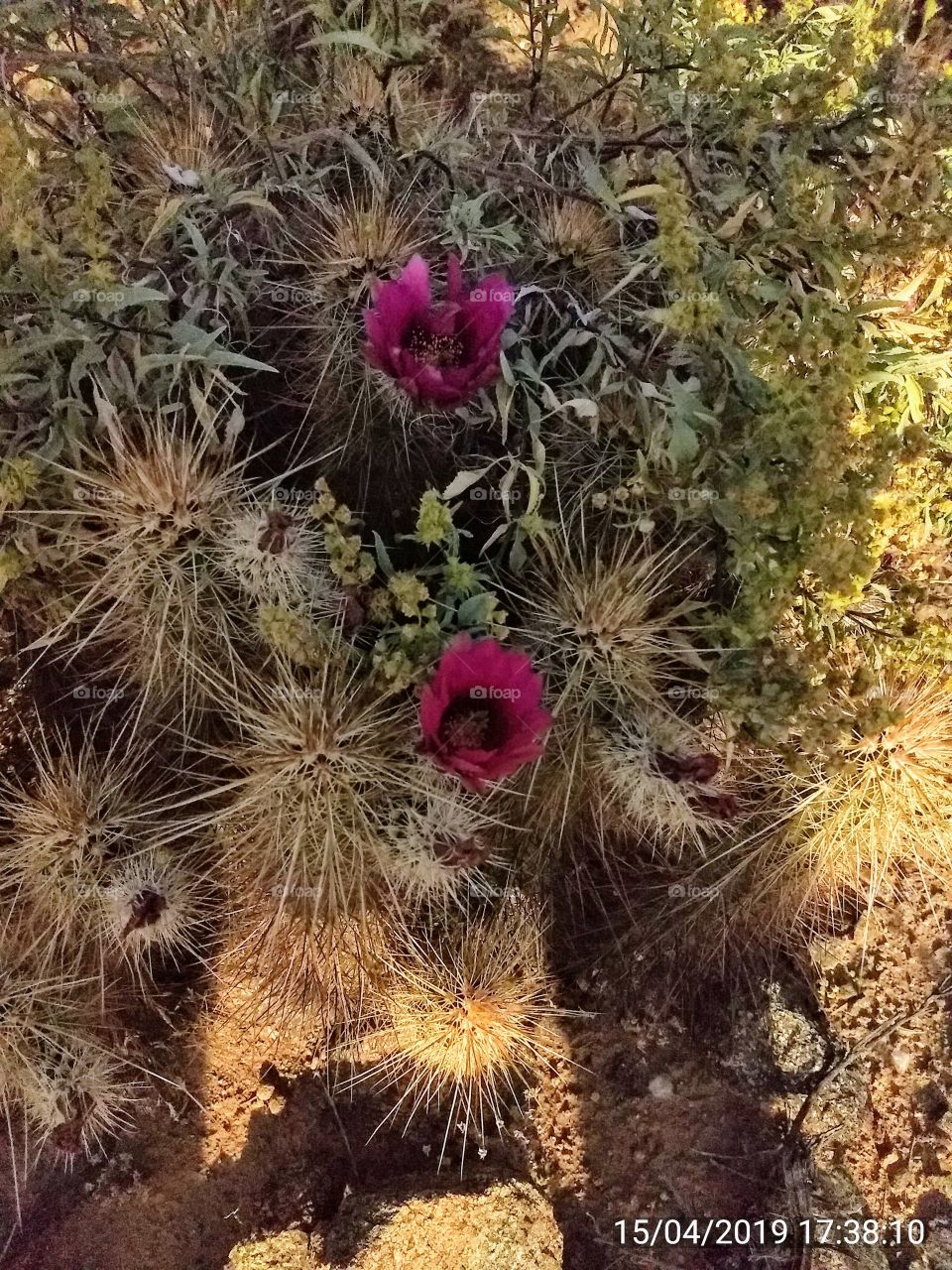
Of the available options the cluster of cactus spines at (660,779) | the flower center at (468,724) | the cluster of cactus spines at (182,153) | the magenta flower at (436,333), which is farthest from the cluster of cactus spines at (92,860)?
the cluster of cactus spines at (182,153)

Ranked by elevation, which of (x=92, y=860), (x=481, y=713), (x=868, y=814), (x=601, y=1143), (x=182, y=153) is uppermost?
(x=182, y=153)

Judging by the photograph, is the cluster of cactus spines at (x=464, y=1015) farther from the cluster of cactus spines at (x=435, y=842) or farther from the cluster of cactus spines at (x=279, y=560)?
the cluster of cactus spines at (x=279, y=560)

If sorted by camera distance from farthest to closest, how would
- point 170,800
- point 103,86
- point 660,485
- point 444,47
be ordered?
point 444,47 < point 103,86 < point 170,800 < point 660,485

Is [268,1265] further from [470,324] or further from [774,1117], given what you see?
[470,324]

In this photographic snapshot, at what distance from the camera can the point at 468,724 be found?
1359 millimetres

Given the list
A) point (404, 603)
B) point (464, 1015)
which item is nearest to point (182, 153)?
point (404, 603)

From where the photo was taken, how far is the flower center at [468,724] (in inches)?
53.2

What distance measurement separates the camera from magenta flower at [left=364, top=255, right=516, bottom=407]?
135 centimetres

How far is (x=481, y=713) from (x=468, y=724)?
3cm

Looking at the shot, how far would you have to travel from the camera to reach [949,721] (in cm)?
182

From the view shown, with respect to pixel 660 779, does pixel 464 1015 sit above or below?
below

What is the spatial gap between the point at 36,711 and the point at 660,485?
127cm

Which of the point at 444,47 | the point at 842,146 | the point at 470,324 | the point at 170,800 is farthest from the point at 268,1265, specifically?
the point at 444,47

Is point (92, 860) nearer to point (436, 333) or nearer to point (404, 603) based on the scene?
point (404, 603)
